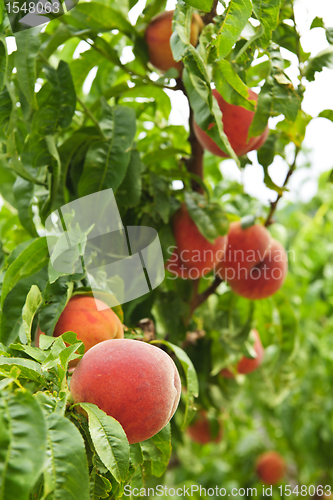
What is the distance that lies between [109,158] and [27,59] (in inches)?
8.6

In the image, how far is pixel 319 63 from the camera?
0.89 metres

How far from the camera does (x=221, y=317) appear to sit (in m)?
1.32

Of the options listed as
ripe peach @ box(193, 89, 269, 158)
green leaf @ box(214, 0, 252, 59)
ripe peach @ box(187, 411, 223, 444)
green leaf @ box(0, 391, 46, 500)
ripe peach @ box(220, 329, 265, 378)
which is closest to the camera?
green leaf @ box(0, 391, 46, 500)

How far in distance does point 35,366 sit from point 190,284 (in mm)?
646

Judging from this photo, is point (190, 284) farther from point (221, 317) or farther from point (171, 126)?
point (171, 126)

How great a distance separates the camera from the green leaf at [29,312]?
60 centimetres

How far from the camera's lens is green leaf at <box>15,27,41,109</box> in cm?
74

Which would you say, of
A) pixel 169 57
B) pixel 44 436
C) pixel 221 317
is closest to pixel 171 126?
pixel 169 57

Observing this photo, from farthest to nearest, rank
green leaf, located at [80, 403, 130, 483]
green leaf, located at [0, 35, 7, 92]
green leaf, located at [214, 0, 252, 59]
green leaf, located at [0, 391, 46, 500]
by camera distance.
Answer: green leaf, located at [0, 35, 7, 92] → green leaf, located at [214, 0, 252, 59] → green leaf, located at [80, 403, 130, 483] → green leaf, located at [0, 391, 46, 500]

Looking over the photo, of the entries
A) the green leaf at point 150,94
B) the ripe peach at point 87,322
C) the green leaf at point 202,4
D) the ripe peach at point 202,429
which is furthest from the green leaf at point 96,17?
the ripe peach at point 202,429

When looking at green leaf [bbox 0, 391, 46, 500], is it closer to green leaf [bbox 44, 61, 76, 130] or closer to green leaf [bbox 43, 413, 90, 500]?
green leaf [bbox 43, 413, 90, 500]

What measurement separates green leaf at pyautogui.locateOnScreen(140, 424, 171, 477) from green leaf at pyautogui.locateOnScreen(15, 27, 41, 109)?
609 mm

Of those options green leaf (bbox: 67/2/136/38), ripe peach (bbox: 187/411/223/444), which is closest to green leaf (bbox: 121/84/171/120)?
green leaf (bbox: 67/2/136/38)

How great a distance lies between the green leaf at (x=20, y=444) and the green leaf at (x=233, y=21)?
521 millimetres
